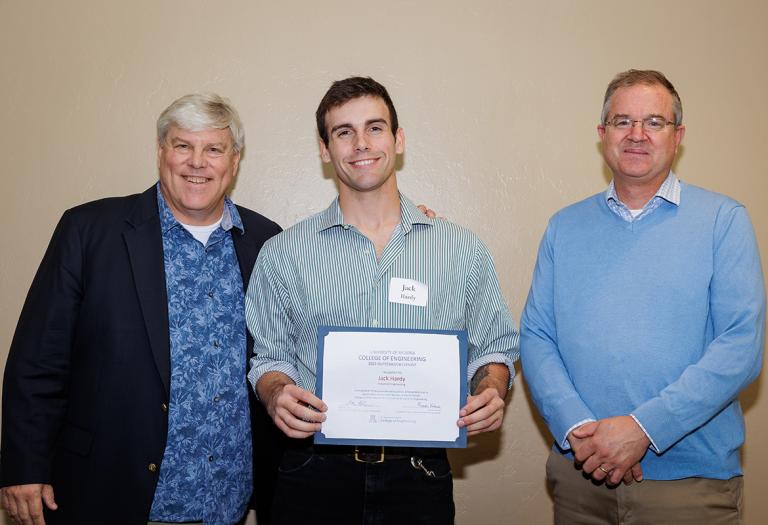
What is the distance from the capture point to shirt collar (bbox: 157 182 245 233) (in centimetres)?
244

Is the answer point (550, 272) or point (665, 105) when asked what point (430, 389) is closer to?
point (550, 272)

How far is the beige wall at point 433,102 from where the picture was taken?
317cm

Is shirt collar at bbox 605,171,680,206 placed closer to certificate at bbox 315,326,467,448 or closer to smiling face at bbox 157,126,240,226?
certificate at bbox 315,326,467,448

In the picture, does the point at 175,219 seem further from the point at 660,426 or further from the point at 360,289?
the point at 660,426

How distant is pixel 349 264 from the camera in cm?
224

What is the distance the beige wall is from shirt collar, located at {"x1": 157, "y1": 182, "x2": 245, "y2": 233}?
0.66m

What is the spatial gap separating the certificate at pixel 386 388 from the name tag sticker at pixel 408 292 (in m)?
0.22

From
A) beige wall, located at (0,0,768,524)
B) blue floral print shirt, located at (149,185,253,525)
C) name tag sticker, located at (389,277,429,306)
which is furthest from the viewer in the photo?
beige wall, located at (0,0,768,524)

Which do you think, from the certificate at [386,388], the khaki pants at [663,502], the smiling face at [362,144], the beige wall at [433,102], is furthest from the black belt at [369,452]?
the beige wall at [433,102]

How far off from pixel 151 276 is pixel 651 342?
5.99ft

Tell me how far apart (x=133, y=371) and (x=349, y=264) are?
881 mm

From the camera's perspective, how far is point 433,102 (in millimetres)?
3264

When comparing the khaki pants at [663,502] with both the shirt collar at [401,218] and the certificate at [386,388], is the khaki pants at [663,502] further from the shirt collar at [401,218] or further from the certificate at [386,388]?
the shirt collar at [401,218]

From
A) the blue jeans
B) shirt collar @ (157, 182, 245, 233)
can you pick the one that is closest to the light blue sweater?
the blue jeans
